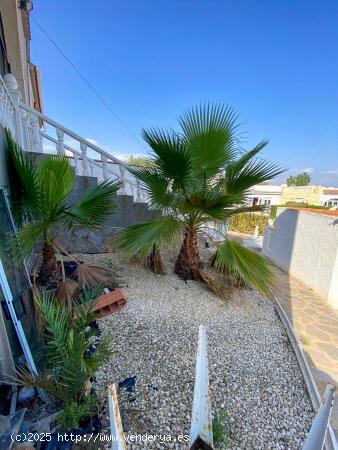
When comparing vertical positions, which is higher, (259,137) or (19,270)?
(259,137)

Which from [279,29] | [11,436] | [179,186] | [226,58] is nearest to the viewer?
[11,436]

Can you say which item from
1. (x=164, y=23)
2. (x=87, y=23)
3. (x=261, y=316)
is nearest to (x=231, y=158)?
(x=261, y=316)

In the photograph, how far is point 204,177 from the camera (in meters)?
3.97

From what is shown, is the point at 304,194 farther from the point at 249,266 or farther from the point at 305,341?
the point at 249,266

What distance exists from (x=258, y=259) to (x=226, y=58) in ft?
24.5

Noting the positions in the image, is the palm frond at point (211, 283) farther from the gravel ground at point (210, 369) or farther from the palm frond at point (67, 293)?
the palm frond at point (67, 293)

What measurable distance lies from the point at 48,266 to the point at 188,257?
222 centimetres

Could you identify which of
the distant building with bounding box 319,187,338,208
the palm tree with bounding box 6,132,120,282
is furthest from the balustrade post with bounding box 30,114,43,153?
the distant building with bounding box 319,187,338,208

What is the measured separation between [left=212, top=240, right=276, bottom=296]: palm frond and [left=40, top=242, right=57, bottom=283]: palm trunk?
2388 millimetres

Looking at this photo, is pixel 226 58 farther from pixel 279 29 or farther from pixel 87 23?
pixel 87 23

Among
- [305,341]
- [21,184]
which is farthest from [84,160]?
[305,341]

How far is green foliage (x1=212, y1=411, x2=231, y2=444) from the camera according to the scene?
1.78 m

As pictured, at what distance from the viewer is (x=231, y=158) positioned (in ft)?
13.2

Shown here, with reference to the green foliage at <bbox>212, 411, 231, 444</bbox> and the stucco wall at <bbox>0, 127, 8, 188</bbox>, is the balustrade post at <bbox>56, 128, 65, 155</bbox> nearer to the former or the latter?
the stucco wall at <bbox>0, 127, 8, 188</bbox>
